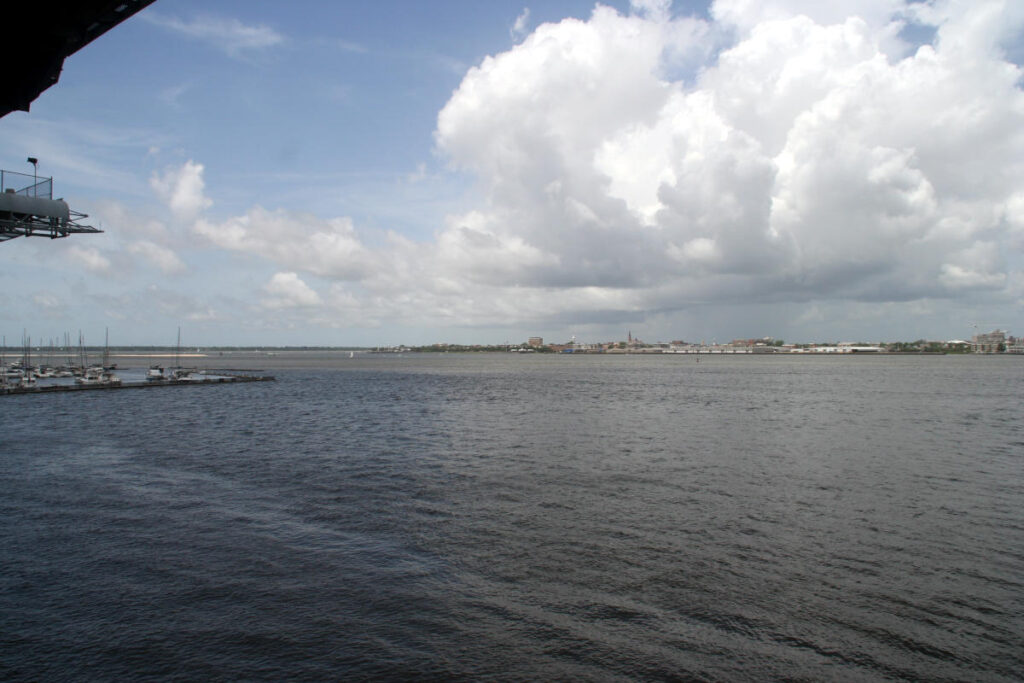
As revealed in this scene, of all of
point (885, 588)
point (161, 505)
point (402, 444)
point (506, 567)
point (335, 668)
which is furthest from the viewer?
point (402, 444)

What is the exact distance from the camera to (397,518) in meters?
19.9

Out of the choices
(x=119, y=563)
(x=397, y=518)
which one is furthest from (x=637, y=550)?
(x=119, y=563)

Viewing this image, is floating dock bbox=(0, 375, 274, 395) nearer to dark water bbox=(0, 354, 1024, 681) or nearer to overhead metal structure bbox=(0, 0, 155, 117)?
dark water bbox=(0, 354, 1024, 681)

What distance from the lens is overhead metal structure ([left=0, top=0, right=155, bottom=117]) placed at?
11.0m

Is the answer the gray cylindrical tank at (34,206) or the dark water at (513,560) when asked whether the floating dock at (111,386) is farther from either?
the gray cylindrical tank at (34,206)

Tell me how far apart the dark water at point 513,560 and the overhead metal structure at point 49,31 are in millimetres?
12236

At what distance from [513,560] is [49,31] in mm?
16121

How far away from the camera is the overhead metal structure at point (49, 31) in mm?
11008

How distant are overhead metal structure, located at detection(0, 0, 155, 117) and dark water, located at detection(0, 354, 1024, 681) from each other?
40.1 feet

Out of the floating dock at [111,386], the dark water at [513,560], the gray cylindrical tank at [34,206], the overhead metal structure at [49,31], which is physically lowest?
the dark water at [513,560]

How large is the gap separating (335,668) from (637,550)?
29.8ft

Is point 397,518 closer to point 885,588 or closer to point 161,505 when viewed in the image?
point 161,505

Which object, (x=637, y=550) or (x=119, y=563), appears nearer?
(x=119, y=563)

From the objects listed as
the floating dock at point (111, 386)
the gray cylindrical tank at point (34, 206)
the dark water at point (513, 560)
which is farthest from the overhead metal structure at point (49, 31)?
the floating dock at point (111, 386)
